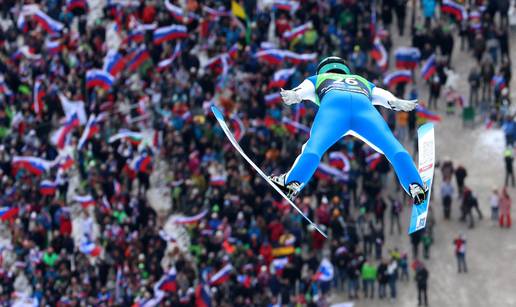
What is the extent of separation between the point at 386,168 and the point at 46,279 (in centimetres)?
877

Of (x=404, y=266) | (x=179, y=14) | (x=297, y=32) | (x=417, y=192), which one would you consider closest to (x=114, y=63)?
(x=179, y=14)

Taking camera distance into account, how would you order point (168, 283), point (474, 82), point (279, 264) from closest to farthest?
1. point (168, 283)
2. point (279, 264)
3. point (474, 82)

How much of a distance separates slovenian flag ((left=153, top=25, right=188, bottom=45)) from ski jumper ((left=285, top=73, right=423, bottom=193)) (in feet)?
70.0

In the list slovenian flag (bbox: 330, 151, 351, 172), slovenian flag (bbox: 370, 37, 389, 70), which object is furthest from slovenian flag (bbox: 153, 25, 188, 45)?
slovenian flag (bbox: 330, 151, 351, 172)

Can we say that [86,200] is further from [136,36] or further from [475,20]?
[475,20]

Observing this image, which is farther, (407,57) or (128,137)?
(407,57)

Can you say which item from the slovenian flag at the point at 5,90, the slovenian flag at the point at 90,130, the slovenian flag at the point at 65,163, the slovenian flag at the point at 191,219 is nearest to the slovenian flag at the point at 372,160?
the slovenian flag at the point at 191,219

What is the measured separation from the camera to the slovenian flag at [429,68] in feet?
146

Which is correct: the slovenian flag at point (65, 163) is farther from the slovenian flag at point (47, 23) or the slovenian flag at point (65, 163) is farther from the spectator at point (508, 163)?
the spectator at point (508, 163)

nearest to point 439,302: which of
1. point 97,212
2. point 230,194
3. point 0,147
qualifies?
point 230,194

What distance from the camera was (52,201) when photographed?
42281 mm

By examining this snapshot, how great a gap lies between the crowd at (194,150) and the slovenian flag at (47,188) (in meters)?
0.03

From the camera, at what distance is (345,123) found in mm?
24156

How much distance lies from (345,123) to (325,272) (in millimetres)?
14598
